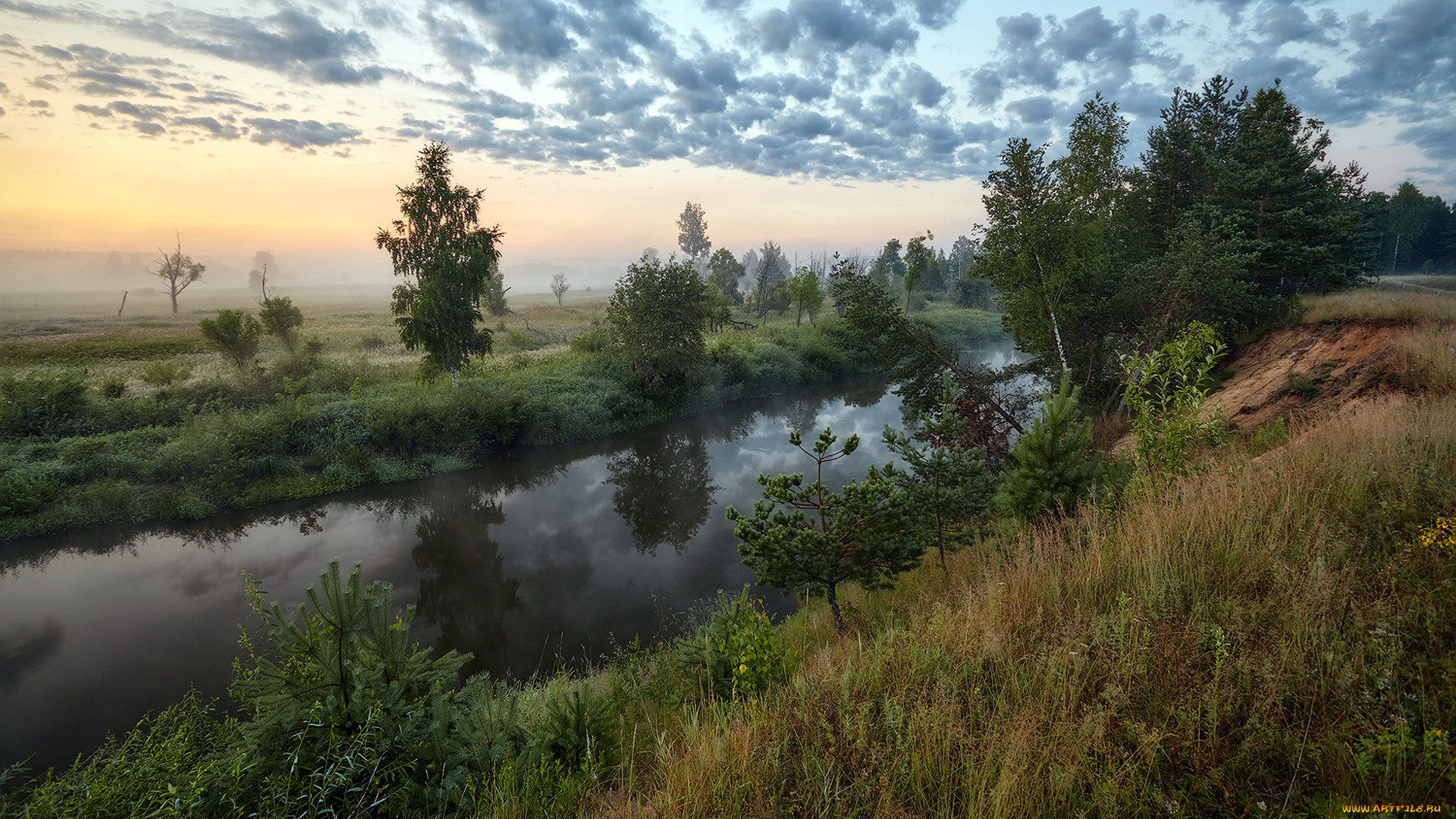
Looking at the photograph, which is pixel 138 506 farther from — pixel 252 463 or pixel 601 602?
pixel 601 602

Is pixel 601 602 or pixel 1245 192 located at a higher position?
pixel 1245 192

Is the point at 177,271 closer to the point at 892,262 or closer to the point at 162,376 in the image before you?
the point at 162,376

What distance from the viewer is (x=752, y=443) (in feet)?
74.7

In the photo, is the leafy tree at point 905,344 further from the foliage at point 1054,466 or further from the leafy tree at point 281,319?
the leafy tree at point 281,319

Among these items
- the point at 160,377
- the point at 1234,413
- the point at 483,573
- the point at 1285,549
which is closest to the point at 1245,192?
the point at 1234,413

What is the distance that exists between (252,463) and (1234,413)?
2817 cm

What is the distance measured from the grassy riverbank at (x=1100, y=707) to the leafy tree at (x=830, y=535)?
160cm

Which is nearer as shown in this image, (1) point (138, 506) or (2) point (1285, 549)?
(2) point (1285, 549)

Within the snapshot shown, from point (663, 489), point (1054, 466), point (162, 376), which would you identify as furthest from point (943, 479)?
point (162, 376)

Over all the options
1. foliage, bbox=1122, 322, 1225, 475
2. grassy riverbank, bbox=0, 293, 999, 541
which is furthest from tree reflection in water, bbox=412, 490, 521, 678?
foliage, bbox=1122, 322, 1225, 475

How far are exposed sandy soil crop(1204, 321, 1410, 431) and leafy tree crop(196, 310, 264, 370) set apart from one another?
35.1 m

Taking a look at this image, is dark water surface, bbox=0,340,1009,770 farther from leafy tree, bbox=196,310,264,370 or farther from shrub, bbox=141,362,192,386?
leafy tree, bbox=196,310,264,370

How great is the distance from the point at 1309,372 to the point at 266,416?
3078cm

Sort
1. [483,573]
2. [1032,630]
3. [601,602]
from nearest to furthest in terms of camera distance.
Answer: [1032,630] < [601,602] < [483,573]
